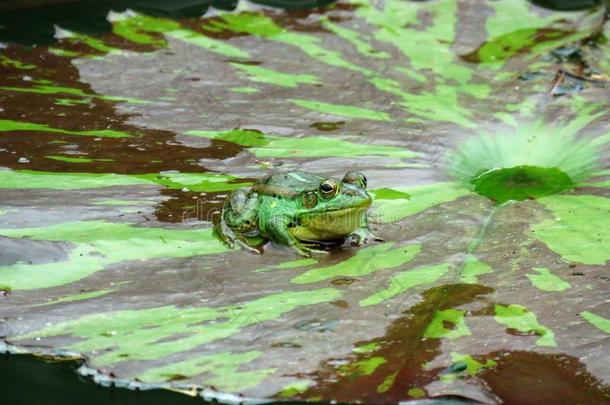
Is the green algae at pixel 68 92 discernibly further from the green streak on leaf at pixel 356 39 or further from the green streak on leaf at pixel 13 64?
the green streak on leaf at pixel 356 39

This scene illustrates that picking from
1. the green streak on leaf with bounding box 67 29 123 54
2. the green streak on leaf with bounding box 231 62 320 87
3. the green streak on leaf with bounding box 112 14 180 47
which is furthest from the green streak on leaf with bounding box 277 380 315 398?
the green streak on leaf with bounding box 112 14 180 47

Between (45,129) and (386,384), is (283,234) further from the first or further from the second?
(45,129)

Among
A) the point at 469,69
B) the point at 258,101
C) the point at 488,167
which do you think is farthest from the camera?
the point at 469,69

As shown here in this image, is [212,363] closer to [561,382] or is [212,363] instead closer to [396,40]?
[561,382]

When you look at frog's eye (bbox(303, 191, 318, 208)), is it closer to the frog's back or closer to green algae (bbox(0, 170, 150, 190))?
the frog's back

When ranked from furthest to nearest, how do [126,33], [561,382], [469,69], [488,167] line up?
[126,33] → [469,69] → [488,167] → [561,382]

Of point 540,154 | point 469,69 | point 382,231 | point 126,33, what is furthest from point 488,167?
point 126,33
